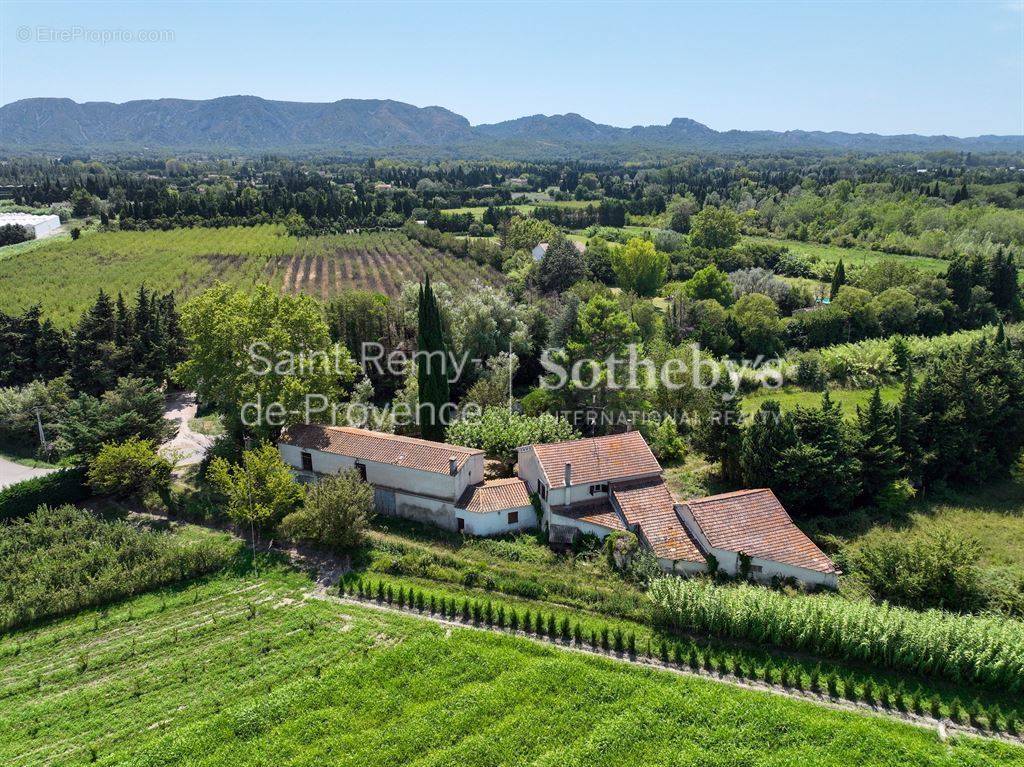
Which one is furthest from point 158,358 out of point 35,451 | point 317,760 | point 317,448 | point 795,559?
point 795,559

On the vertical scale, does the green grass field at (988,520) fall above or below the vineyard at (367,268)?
below

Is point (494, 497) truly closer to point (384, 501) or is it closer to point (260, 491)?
point (384, 501)

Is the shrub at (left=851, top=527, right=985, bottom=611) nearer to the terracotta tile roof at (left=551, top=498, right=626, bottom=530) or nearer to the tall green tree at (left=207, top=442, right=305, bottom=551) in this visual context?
the terracotta tile roof at (left=551, top=498, right=626, bottom=530)

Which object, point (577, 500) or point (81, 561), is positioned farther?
point (577, 500)

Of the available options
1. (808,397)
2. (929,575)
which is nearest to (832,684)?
(929,575)

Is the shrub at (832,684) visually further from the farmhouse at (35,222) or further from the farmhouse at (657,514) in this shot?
the farmhouse at (35,222)

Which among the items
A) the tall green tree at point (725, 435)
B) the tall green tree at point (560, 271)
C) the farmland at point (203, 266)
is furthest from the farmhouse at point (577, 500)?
the tall green tree at point (560, 271)
